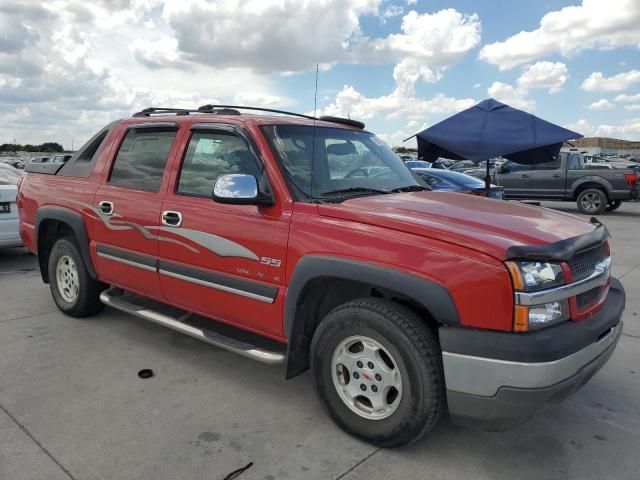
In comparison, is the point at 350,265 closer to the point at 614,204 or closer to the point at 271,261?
the point at 271,261

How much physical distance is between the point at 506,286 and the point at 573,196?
14.3m

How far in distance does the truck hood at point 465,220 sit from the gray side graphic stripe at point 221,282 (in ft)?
2.09

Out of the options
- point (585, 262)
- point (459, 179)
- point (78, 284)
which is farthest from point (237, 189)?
point (459, 179)

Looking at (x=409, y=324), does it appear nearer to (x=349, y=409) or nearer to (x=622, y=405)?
(x=349, y=409)

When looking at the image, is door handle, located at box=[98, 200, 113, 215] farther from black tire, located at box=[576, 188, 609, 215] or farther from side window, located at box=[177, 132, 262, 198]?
black tire, located at box=[576, 188, 609, 215]

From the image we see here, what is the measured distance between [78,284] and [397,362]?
3408 millimetres

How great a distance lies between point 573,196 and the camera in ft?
50.0

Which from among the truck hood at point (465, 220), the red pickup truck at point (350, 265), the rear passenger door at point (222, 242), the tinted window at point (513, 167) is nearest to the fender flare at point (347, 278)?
the red pickup truck at point (350, 265)

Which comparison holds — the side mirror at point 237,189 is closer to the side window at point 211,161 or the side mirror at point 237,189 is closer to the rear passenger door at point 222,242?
the rear passenger door at point 222,242

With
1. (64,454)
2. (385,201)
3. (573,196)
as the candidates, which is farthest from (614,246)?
(64,454)

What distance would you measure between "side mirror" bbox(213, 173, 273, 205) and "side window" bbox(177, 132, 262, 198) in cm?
30

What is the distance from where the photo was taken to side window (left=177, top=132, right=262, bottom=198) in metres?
3.59

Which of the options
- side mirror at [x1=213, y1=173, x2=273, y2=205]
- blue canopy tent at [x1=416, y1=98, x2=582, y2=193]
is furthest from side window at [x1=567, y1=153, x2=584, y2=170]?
side mirror at [x1=213, y1=173, x2=273, y2=205]

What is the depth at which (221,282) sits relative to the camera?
140 inches
